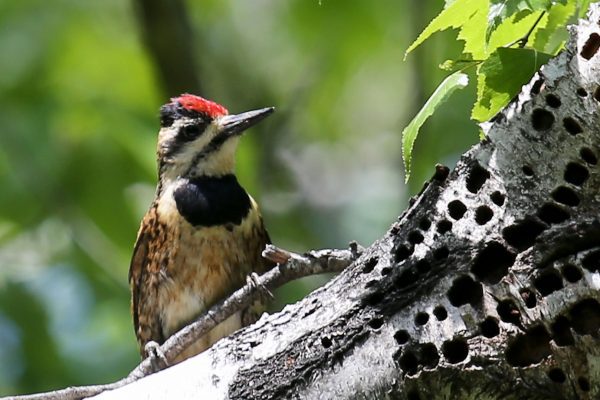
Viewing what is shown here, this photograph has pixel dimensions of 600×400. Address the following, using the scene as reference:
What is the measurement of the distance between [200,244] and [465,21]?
2.50 metres

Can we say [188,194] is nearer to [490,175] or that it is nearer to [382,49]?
[490,175]

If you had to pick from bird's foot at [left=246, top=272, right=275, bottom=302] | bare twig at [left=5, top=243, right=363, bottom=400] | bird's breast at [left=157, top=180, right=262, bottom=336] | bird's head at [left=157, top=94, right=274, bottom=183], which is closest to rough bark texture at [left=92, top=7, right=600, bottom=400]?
bare twig at [left=5, top=243, right=363, bottom=400]

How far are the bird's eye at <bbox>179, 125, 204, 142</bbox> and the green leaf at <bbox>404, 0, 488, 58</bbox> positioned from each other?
9.17ft

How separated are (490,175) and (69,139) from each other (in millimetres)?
4510

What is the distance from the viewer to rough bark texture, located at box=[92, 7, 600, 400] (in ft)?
8.61

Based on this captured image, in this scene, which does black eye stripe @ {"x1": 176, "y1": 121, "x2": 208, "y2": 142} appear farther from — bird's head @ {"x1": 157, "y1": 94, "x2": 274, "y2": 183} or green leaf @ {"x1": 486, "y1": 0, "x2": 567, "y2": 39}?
green leaf @ {"x1": 486, "y1": 0, "x2": 567, "y2": 39}

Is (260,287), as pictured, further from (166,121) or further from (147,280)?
(166,121)

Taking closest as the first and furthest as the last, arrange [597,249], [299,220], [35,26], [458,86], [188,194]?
[597,249] < [458,86] < [188,194] < [35,26] < [299,220]

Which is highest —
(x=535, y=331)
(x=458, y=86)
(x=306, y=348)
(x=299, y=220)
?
(x=299, y=220)

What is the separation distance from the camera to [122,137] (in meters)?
6.63

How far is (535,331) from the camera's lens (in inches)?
104

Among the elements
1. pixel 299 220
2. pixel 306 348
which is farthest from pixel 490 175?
pixel 299 220

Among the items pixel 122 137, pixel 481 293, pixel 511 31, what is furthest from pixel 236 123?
pixel 481 293

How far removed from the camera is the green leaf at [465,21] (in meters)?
2.86
